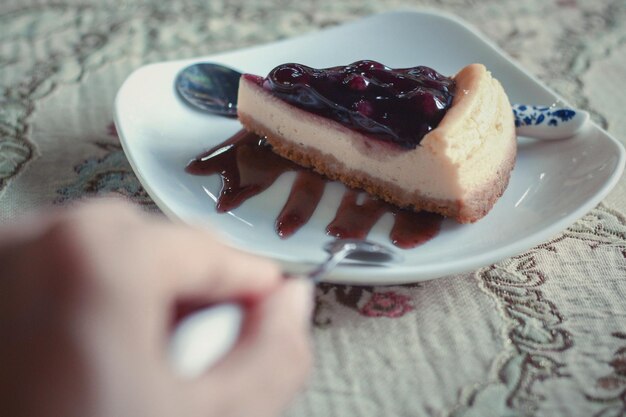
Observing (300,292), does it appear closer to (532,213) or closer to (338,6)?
(532,213)

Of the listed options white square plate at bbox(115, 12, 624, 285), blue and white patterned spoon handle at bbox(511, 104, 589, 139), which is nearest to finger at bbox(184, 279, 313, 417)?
white square plate at bbox(115, 12, 624, 285)

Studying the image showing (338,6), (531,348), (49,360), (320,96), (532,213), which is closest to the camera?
(49,360)

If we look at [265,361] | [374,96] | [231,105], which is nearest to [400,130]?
[374,96]

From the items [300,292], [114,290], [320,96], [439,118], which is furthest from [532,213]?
[114,290]

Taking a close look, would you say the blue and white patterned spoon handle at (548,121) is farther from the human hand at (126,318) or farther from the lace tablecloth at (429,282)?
the human hand at (126,318)

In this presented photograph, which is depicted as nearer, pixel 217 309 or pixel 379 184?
pixel 217 309

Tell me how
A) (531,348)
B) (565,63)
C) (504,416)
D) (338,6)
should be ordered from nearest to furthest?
(504,416) → (531,348) → (565,63) → (338,6)

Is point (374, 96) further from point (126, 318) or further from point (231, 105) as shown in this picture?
point (126, 318)
